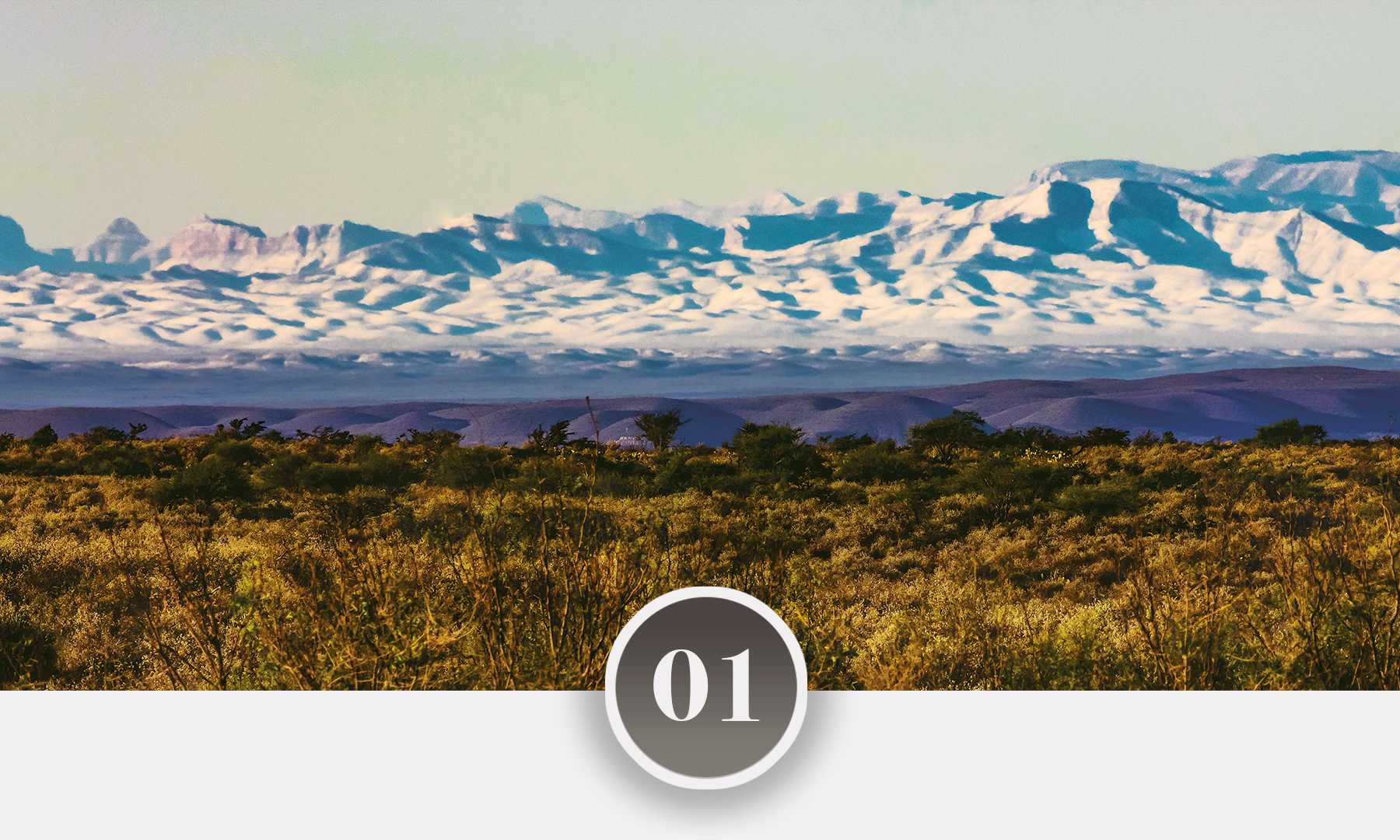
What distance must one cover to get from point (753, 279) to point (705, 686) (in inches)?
308

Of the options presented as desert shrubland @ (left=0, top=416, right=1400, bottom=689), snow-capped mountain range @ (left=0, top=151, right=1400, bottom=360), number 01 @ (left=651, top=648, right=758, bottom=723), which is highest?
snow-capped mountain range @ (left=0, top=151, right=1400, bottom=360)

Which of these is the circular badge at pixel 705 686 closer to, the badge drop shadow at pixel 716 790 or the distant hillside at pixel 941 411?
the badge drop shadow at pixel 716 790

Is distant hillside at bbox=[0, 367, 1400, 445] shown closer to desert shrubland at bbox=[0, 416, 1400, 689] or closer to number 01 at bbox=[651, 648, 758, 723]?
desert shrubland at bbox=[0, 416, 1400, 689]

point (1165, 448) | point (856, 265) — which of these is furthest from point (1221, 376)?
point (1165, 448)

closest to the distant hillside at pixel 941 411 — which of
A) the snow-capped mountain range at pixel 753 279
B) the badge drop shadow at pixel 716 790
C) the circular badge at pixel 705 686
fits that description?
the snow-capped mountain range at pixel 753 279

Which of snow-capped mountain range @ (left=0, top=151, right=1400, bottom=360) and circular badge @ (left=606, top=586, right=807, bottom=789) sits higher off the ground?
snow-capped mountain range @ (left=0, top=151, right=1400, bottom=360)

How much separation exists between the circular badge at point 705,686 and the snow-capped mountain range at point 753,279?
5.40 m

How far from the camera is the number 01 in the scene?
3.14m

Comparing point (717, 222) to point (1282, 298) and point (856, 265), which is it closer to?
point (856, 265)

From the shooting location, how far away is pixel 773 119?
7.18m

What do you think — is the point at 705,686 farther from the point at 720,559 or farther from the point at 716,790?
the point at 720,559

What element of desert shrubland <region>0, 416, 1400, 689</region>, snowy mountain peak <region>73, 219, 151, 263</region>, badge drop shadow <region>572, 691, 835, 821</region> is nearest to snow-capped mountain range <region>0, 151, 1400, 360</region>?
snowy mountain peak <region>73, 219, 151, 263</region>

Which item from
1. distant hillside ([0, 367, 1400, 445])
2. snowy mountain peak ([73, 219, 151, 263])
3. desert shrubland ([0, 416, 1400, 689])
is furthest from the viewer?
distant hillside ([0, 367, 1400, 445])

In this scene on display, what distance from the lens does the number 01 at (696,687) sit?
10.3 feet
